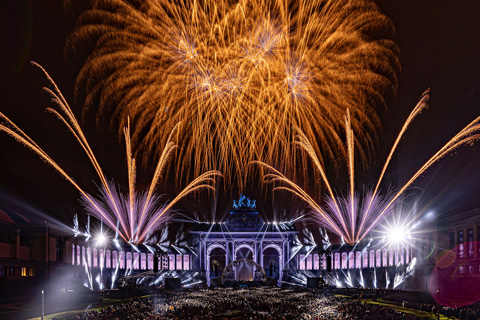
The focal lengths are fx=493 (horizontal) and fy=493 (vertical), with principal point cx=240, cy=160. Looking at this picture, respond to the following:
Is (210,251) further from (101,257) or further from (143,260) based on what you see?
(101,257)

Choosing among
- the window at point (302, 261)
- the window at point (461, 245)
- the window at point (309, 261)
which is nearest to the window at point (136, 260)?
the window at point (302, 261)

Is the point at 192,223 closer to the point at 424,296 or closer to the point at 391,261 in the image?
the point at 391,261

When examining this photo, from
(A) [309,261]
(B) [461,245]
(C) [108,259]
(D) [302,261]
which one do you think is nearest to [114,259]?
(C) [108,259]

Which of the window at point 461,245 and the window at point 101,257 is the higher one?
the window at point 461,245

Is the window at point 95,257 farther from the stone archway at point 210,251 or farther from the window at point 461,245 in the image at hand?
the window at point 461,245

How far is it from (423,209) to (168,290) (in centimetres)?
3230

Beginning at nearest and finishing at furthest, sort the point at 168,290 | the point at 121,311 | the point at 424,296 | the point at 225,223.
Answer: the point at 121,311 → the point at 424,296 → the point at 168,290 → the point at 225,223

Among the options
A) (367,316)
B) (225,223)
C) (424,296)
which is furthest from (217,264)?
(367,316)

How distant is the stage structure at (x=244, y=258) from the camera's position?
69.1 m

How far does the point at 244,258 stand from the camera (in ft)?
314

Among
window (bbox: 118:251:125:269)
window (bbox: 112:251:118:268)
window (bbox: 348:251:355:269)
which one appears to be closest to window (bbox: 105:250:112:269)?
window (bbox: 112:251:118:268)

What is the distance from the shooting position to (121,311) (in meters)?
33.1

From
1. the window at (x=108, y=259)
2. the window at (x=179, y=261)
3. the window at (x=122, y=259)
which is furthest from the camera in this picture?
the window at (x=179, y=261)

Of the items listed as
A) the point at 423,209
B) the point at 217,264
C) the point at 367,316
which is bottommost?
the point at 217,264
